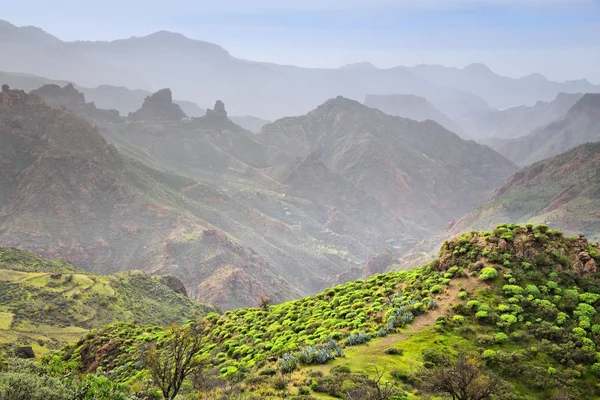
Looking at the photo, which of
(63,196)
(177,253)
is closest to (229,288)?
(177,253)

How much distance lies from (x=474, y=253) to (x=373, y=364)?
17982 millimetres

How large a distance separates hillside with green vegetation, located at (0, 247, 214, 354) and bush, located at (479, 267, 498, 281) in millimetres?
62398

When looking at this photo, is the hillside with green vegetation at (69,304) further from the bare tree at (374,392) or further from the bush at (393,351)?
the bare tree at (374,392)

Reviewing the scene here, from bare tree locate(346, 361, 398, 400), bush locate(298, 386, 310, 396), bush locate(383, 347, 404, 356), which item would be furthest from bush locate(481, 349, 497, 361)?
bush locate(298, 386, 310, 396)

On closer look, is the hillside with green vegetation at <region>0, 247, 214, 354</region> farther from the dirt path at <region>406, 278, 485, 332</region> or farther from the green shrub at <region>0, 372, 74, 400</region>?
the dirt path at <region>406, 278, 485, 332</region>

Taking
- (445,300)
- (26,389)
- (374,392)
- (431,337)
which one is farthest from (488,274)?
(26,389)

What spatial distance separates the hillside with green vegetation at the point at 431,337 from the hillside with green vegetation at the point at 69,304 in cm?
3429

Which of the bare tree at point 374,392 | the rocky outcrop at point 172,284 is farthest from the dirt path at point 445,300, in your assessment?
the rocky outcrop at point 172,284

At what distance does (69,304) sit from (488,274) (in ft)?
262

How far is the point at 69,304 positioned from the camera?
291 feet

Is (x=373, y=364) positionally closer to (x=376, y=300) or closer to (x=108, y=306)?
(x=376, y=300)

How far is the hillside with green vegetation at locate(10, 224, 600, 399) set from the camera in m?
28.2

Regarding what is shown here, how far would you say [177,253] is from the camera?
7008 inches

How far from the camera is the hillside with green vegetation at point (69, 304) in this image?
77.2m
